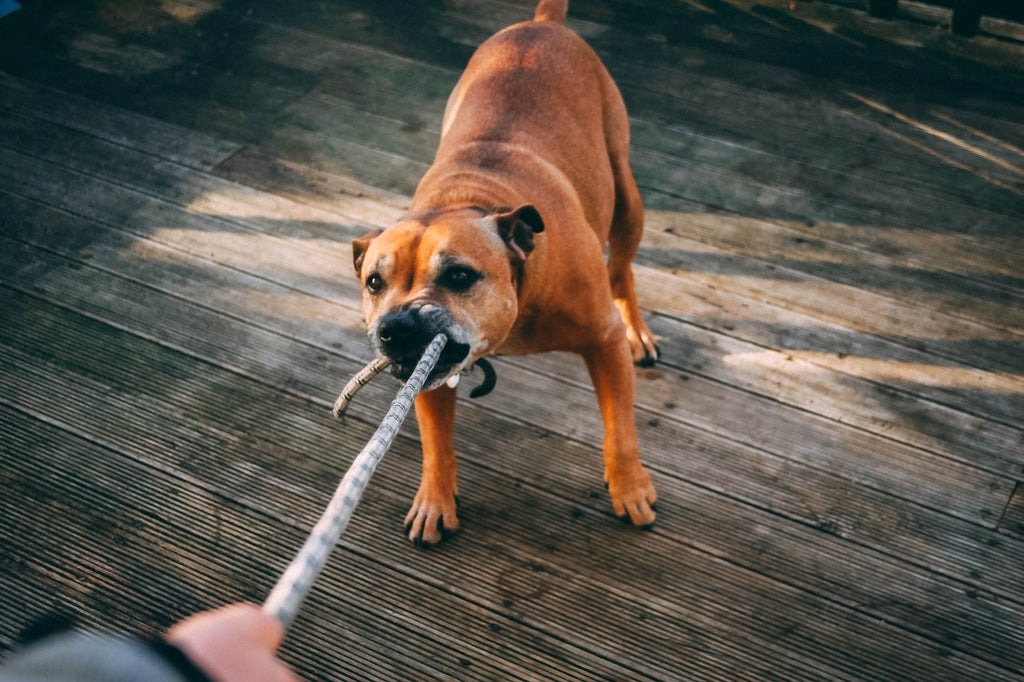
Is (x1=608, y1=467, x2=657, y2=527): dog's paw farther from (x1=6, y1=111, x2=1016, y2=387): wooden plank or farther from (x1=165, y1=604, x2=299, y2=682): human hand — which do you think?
(x1=165, y1=604, x2=299, y2=682): human hand

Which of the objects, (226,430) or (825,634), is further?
(226,430)

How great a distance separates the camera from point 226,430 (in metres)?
2.75

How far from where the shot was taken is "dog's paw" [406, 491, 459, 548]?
2373mm

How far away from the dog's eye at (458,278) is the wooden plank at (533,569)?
851 mm

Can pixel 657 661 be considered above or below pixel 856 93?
below

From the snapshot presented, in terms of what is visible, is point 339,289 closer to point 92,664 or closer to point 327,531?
point 327,531

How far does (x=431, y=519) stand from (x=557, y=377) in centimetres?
80

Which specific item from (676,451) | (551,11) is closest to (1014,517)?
(676,451)

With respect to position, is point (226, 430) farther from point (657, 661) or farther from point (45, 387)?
point (657, 661)

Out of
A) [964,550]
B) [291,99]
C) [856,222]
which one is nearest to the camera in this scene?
[964,550]

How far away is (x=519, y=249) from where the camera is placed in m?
2.06

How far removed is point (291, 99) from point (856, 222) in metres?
3.02

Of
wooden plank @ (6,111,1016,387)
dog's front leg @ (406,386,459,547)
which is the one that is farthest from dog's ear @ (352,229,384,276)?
wooden plank @ (6,111,1016,387)

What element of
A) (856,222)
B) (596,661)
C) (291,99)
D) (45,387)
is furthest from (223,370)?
(856,222)
